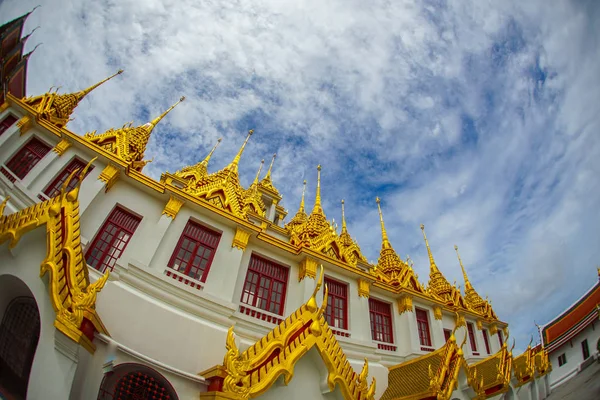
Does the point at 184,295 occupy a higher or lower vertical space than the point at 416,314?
lower

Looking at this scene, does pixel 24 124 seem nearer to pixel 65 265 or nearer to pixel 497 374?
pixel 65 265

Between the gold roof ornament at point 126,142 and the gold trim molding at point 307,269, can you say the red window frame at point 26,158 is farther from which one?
the gold trim molding at point 307,269

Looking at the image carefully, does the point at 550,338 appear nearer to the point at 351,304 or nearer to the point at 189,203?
the point at 351,304

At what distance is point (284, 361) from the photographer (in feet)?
23.1

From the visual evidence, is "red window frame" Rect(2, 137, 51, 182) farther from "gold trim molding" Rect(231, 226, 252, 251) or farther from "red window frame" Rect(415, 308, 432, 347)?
"red window frame" Rect(415, 308, 432, 347)

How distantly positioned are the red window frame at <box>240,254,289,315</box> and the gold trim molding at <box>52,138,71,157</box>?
8110 mm

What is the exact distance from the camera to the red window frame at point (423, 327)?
14.9 meters

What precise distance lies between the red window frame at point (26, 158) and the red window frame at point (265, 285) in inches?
349

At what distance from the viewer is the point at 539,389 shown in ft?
50.4

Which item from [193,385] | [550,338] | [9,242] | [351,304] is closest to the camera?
[9,242]

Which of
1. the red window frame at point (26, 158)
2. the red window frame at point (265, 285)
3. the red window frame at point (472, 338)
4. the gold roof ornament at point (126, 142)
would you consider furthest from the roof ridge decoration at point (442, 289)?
the red window frame at point (26, 158)

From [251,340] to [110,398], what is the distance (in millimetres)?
4101

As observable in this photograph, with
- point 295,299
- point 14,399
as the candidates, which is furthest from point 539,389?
point 14,399

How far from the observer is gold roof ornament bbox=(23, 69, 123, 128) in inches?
490
